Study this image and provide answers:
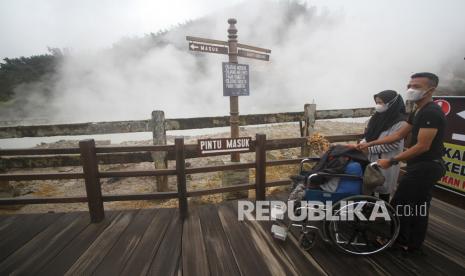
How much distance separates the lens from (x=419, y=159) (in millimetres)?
2223

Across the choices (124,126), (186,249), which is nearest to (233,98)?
(124,126)

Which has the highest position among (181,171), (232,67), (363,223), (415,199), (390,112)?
(232,67)

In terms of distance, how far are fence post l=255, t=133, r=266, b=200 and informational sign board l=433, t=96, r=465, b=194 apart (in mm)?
2696

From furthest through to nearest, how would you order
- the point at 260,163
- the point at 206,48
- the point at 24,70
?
the point at 24,70
the point at 206,48
the point at 260,163

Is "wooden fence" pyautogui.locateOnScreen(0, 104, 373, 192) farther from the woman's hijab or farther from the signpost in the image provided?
the woman's hijab

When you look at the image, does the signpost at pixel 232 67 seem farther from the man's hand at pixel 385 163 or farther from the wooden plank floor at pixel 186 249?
the man's hand at pixel 385 163

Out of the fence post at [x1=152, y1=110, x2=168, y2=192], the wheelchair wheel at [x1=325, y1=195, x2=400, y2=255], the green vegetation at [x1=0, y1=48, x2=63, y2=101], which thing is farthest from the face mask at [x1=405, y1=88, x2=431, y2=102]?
the green vegetation at [x1=0, y1=48, x2=63, y2=101]

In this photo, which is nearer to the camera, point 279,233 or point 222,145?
point 279,233

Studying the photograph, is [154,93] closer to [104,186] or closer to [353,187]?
[104,186]

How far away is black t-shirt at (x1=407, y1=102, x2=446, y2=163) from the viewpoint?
6.77 feet

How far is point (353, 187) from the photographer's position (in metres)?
2.36

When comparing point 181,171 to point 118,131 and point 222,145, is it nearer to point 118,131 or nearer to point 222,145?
point 222,145

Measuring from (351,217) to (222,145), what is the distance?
1.80m

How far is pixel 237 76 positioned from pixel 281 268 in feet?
9.39
